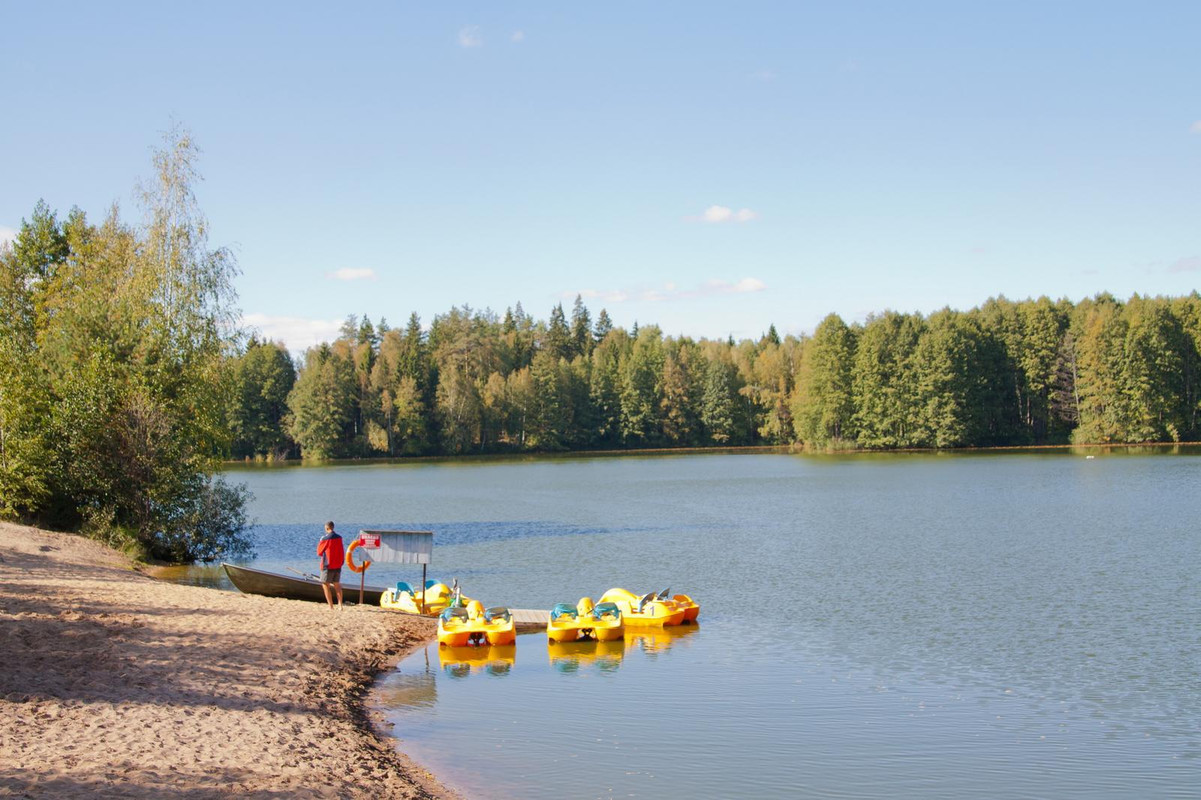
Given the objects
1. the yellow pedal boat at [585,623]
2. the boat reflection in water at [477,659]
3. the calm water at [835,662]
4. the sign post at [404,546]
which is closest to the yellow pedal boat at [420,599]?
the sign post at [404,546]

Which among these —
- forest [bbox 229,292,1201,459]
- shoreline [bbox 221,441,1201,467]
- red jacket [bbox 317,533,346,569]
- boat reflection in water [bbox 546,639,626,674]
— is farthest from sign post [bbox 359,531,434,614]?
shoreline [bbox 221,441,1201,467]

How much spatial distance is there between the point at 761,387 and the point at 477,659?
111 meters

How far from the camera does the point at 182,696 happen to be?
11.8 meters

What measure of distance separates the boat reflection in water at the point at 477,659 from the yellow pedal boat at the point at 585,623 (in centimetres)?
90

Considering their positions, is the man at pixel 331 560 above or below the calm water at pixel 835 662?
above

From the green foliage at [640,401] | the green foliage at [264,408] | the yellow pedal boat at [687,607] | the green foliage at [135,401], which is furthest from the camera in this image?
the green foliage at [640,401]

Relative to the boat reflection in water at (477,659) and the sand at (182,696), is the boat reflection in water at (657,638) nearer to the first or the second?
the boat reflection in water at (477,659)

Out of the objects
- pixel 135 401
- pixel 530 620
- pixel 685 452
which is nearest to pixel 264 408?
pixel 685 452

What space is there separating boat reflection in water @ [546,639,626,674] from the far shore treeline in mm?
15307

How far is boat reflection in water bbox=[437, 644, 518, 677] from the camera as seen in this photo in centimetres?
1698

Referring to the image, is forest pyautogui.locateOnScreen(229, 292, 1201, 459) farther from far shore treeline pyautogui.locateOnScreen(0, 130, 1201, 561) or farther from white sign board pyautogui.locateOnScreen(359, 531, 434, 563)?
white sign board pyautogui.locateOnScreen(359, 531, 434, 563)

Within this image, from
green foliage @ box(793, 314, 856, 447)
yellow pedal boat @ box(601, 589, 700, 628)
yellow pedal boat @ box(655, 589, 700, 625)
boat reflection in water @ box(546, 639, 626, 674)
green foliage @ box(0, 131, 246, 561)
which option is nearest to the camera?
boat reflection in water @ box(546, 639, 626, 674)

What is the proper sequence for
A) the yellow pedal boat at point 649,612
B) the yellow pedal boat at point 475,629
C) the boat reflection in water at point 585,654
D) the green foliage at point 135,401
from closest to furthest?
the boat reflection in water at point 585,654
the yellow pedal boat at point 475,629
the yellow pedal boat at point 649,612
the green foliage at point 135,401

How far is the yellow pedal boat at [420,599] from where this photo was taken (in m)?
21.6
